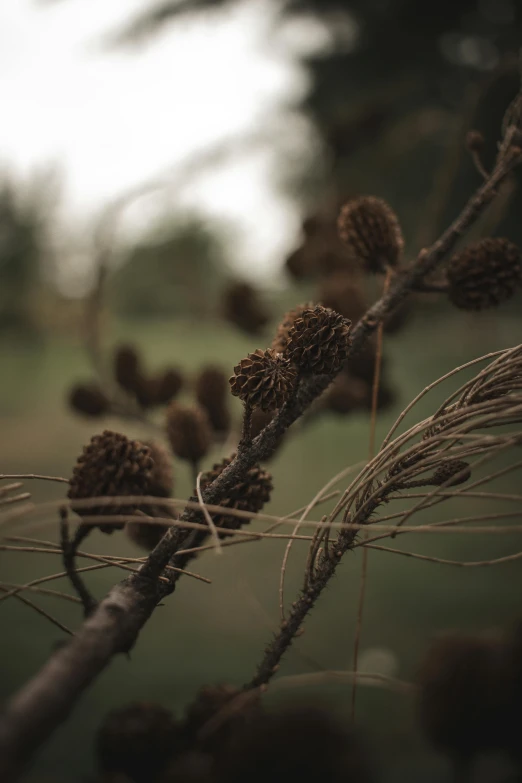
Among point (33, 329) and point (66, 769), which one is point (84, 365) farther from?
point (66, 769)

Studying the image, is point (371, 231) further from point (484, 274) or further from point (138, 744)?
point (138, 744)

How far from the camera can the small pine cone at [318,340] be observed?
240 mm

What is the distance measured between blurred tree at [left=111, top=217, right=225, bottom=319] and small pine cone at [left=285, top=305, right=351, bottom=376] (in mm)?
988

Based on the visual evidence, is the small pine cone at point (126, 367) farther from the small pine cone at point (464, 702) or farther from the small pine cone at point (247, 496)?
the small pine cone at point (464, 702)

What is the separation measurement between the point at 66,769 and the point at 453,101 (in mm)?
839

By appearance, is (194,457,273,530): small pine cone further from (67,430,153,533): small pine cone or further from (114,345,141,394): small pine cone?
(114,345,141,394): small pine cone

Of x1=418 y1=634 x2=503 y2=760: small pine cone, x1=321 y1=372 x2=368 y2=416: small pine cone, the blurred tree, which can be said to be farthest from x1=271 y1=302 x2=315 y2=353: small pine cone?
the blurred tree

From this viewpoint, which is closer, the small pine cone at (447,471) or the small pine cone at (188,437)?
the small pine cone at (447,471)

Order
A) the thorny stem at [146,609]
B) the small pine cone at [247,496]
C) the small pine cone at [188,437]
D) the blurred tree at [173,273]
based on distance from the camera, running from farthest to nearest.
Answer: the blurred tree at [173,273] < the small pine cone at [188,437] < the small pine cone at [247,496] < the thorny stem at [146,609]

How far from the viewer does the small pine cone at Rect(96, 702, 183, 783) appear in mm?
201

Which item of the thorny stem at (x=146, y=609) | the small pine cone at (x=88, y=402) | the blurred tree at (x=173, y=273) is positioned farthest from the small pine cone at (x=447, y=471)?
the blurred tree at (x=173, y=273)

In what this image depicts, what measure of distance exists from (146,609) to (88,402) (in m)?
0.39

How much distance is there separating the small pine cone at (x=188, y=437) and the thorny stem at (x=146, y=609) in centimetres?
14

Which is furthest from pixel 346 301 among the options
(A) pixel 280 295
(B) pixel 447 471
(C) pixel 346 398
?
(A) pixel 280 295
